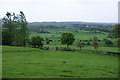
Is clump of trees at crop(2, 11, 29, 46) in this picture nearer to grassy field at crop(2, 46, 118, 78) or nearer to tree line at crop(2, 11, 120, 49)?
tree line at crop(2, 11, 120, 49)

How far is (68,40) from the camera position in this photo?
2111 inches

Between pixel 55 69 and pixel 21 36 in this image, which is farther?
pixel 21 36

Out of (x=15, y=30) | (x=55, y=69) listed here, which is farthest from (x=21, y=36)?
(x=55, y=69)

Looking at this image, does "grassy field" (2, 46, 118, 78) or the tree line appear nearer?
"grassy field" (2, 46, 118, 78)

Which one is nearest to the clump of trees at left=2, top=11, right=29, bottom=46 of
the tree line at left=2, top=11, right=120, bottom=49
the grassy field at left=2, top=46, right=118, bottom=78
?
the tree line at left=2, top=11, right=120, bottom=49

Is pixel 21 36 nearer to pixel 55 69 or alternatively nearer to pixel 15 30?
pixel 15 30

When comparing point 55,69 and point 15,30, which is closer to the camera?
point 55,69

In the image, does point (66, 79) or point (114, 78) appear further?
point (114, 78)

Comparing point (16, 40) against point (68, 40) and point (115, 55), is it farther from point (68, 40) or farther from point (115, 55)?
point (115, 55)

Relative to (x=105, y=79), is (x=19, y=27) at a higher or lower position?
higher

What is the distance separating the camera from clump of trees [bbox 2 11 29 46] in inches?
2050

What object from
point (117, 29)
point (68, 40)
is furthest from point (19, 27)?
point (117, 29)

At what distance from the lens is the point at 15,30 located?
54.5m

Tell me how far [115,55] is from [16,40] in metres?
30.0
